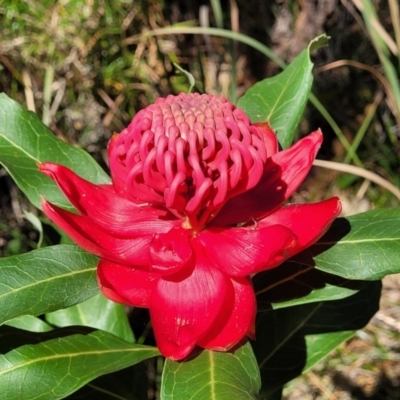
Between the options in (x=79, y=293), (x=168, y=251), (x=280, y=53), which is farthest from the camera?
(x=280, y=53)

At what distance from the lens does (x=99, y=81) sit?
314cm

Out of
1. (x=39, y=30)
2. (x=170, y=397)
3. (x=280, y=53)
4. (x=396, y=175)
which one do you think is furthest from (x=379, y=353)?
(x=39, y=30)

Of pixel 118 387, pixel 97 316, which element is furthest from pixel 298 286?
pixel 97 316

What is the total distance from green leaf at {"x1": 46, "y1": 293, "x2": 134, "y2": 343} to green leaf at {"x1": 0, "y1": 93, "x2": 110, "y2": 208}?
0.49 m

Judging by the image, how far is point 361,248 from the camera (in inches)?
54.6

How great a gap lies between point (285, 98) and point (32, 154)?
68cm

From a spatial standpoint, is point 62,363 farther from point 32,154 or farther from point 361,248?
point 361,248

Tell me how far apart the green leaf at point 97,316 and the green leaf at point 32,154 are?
488 mm

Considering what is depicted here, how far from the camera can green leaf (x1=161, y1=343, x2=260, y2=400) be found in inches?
48.8

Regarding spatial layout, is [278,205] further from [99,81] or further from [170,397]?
[99,81]

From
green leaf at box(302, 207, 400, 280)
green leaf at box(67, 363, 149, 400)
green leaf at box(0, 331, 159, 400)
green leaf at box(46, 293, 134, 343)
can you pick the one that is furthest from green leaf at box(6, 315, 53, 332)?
green leaf at box(302, 207, 400, 280)

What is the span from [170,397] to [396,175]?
8.67 feet

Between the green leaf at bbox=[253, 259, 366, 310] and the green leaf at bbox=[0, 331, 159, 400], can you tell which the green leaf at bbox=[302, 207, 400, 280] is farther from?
the green leaf at bbox=[0, 331, 159, 400]

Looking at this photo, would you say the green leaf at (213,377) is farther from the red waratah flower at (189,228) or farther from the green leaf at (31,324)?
the green leaf at (31,324)
